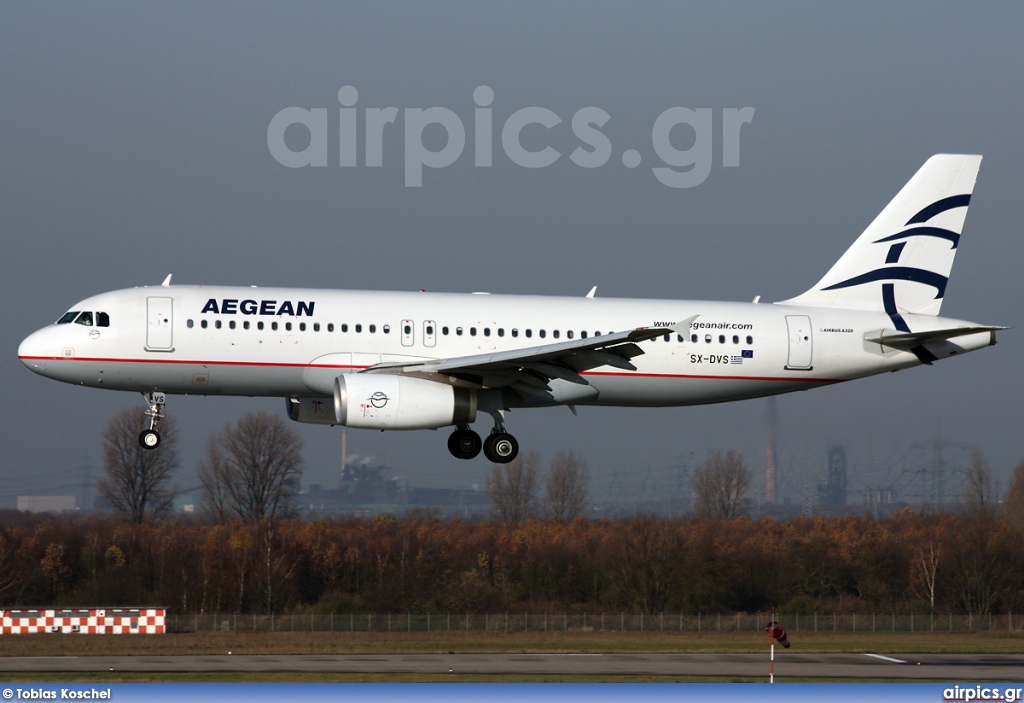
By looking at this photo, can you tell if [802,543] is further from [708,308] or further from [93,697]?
[93,697]

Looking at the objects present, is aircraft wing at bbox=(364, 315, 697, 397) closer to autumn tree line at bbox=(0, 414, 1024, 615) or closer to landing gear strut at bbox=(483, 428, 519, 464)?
landing gear strut at bbox=(483, 428, 519, 464)

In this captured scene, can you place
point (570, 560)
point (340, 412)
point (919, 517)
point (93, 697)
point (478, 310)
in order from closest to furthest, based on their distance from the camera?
1. point (93, 697)
2. point (340, 412)
3. point (478, 310)
4. point (570, 560)
5. point (919, 517)

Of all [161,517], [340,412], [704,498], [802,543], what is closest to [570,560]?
[802,543]

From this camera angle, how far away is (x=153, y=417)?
35.4m

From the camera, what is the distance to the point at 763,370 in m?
38.3

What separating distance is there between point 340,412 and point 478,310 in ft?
16.9

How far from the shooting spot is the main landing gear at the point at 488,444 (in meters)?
36.7

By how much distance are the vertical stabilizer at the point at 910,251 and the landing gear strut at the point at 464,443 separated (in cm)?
1056

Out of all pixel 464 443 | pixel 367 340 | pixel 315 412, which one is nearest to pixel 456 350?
pixel 367 340

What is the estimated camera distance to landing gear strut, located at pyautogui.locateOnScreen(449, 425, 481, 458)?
3678 cm

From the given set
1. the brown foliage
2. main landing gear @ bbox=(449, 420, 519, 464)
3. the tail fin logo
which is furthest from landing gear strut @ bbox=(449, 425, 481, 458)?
the brown foliage

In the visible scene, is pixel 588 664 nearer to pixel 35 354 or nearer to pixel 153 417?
pixel 153 417

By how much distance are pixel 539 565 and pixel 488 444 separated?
39064 millimetres

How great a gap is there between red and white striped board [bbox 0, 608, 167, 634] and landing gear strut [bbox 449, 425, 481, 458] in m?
24.7
